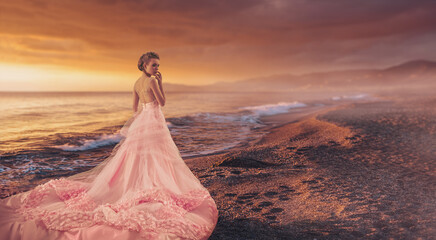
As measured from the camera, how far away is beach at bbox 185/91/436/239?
11.9ft

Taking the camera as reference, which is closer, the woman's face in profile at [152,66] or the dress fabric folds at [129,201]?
the dress fabric folds at [129,201]

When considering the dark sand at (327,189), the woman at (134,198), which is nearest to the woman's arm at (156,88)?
the woman at (134,198)

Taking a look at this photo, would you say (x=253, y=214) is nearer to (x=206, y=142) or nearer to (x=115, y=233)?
(x=115, y=233)

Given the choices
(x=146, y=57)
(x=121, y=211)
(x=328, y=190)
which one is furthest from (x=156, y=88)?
(x=328, y=190)

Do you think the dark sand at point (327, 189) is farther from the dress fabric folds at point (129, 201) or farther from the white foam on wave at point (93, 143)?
the white foam on wave at point (93, 143)

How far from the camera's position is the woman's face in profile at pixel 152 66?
13.5 feet

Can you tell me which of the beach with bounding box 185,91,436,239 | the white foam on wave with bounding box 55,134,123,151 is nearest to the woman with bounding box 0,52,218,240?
the beach with bounding box 185,91,436,239

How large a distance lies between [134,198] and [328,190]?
3726 millimetres

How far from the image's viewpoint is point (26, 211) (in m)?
3.72

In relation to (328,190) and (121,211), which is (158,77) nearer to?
(121,211)

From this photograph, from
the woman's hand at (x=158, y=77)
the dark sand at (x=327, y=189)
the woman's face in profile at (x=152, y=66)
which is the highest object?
the woman's face in profile at (x=152, y=66)

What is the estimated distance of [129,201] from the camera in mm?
3738

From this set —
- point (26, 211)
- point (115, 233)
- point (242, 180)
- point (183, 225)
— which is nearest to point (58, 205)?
point (26, 211)

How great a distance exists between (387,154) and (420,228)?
4.65 m
